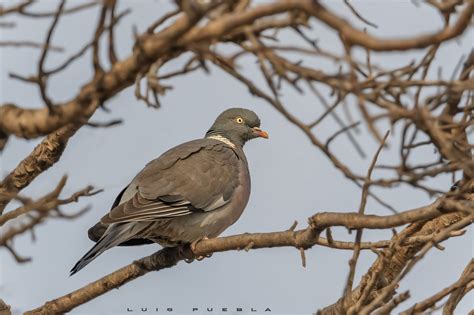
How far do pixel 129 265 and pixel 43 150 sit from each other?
1.00 meters

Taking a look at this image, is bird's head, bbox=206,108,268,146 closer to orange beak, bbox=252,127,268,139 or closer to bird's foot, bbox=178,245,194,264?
orange beak, bbox=252,127,268,139

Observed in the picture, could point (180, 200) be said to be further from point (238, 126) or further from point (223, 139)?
point (238, 126)

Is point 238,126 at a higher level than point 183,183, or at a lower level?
higher

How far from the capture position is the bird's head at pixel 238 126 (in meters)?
8.30

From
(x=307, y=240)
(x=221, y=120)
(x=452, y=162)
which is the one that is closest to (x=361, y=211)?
(x=307, y=240)

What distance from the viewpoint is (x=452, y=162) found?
3760 millimetres

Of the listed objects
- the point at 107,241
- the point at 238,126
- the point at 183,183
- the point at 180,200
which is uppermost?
the point at 238,126

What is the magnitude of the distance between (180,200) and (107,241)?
0.82m

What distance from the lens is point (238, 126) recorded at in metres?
8.33

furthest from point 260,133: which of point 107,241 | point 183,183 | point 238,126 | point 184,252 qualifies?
point 107,241

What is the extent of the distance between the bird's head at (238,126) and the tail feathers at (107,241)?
2.07 meters

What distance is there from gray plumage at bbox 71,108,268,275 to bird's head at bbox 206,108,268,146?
51cm

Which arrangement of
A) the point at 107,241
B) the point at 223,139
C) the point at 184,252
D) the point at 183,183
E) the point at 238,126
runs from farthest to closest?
the point at 238,126 → the point at 223,139 → the point at 183,183 → the point at 184,252 → the point at 107,241

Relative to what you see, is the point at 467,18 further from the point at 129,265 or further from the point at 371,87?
the point at 129,265
